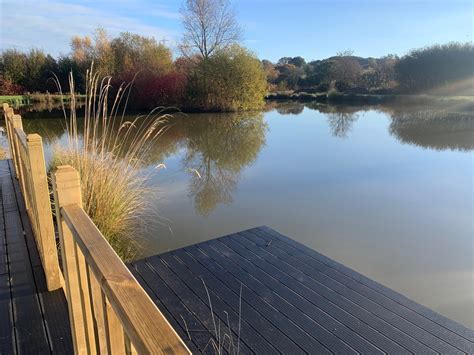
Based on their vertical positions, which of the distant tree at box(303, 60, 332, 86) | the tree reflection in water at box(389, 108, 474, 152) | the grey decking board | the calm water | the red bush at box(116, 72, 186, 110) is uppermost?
the distant tree at box(303, 60, 332, 86)

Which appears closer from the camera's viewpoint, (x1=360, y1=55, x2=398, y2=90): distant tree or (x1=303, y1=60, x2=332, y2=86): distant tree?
(x1=360, y1=55, x2=398, y2=90): distant tree

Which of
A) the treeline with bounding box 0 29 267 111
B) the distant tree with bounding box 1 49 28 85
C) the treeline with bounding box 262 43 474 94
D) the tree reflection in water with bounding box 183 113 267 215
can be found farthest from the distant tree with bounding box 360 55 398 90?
the distant tree with bounding box 1 49 28 85

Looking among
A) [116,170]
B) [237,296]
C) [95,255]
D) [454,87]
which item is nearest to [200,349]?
[237,296]

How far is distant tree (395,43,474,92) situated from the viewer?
20.9m

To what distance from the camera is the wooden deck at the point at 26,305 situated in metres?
1.46

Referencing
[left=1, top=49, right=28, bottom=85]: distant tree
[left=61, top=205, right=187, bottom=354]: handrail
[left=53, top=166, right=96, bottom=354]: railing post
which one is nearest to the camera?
[left=61, top=205, right=187, bottom=354]: handrail

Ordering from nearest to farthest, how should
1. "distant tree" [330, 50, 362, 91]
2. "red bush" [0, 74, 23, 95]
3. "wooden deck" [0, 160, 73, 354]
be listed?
1. "wooden deck" [0, 160, 73, 354]
2. "red bush" [0, 74, 23, 95]
3. "distant tree" [330, 50, 362, 91]

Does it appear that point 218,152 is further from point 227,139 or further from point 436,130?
point 436,130

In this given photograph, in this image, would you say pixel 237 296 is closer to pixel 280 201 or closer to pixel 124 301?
pixel 124 301

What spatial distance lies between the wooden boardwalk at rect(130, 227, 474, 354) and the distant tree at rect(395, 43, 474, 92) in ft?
75.0

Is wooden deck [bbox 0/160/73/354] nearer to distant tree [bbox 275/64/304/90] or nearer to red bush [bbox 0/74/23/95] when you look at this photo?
red bush [bbox 0/74/23/95]

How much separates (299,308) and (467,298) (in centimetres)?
148

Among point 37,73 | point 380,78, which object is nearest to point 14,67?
point 37,73

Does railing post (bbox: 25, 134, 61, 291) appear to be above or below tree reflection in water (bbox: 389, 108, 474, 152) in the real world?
above
